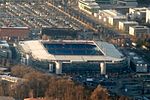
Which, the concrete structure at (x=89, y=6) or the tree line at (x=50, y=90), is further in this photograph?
the concrete structure at (x=89, y=6)

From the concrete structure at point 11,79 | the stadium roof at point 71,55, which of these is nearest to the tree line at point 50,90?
the concrete structure at point 11,79

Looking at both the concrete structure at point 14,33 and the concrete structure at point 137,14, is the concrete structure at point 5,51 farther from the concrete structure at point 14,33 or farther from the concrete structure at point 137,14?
the concrete structure at point 137,14

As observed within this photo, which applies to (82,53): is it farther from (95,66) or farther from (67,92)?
(67,92)

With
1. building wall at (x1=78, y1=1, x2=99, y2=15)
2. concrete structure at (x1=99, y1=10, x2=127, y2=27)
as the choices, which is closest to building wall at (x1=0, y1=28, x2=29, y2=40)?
concrete structure at (x1=99, y1=10, x2=127, y2=27)

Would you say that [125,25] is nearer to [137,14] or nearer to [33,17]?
[137,14]

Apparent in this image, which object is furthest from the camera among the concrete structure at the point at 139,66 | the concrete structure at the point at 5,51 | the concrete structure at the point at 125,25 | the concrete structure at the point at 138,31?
the concrete structure at the point at 125,25

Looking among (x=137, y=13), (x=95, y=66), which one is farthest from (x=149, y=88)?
(x=137, y=13)
